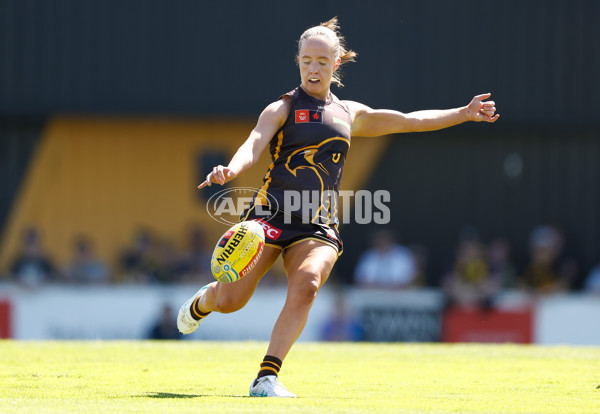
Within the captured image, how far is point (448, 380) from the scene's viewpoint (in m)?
7.30

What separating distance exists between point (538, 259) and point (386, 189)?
3.03 metres

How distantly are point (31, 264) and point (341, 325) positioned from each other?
5.27m

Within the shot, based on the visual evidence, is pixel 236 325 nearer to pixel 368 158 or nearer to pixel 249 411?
pixel 368 158

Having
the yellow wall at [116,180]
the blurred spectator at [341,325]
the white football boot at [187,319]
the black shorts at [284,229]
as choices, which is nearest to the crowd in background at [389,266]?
the yellow wall at [116,180]

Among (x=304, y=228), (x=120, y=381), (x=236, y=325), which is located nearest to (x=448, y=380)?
(x=304, y=228)

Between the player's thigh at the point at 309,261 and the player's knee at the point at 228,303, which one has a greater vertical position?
the player's thigh at the point at 309,261

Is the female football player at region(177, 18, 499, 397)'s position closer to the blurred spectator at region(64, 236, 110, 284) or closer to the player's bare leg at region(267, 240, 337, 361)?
the player's bare leg at region(267, 240, 337, 361)

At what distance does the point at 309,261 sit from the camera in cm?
639

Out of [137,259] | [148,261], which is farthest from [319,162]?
[137,259]

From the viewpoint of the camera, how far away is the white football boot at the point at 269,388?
6.09 m

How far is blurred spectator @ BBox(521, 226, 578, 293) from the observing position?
1502 centimetres

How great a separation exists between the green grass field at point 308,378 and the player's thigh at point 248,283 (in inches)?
24.9

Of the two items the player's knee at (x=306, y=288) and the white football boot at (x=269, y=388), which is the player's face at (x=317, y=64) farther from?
the white football boot at (x=269, y=388)

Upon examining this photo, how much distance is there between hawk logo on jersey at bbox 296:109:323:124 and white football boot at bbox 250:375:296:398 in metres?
1.73
